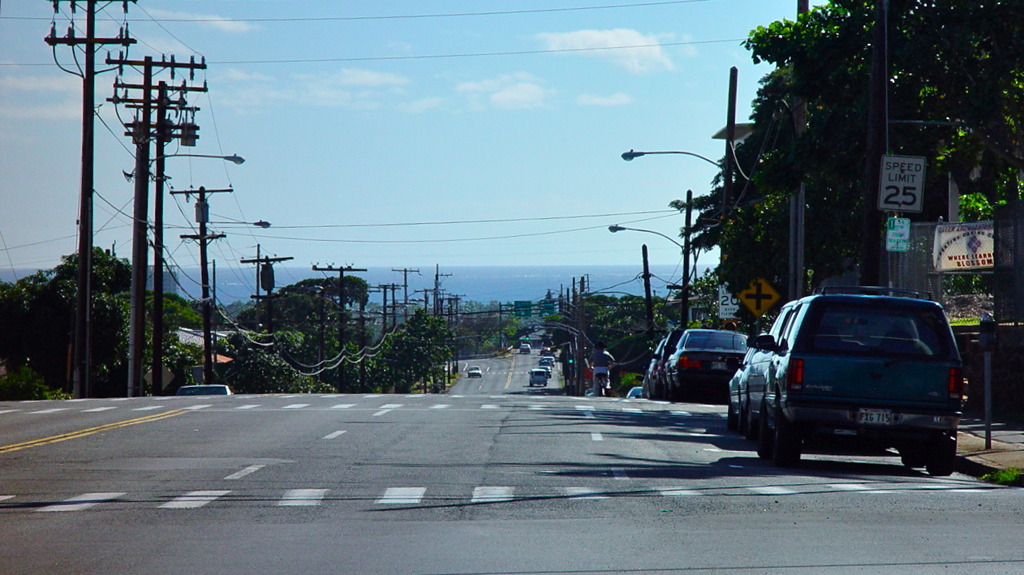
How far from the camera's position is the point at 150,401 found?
92.6 ft

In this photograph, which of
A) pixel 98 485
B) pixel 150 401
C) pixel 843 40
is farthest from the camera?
pixel 150 401

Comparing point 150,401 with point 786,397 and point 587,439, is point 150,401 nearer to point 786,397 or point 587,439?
point 587,439

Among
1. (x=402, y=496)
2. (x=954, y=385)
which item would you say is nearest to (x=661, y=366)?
(x=954, y=385)

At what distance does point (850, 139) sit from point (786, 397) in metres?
11.5

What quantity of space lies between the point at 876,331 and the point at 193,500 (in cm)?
734

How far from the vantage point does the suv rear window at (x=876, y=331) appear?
1425cm

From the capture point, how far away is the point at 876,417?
14.1 metres

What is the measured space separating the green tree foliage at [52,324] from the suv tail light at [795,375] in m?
39.3

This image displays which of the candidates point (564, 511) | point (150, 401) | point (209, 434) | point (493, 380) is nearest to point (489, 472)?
point (564, 511)

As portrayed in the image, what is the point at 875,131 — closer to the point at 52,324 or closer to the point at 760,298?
the point at 760,298

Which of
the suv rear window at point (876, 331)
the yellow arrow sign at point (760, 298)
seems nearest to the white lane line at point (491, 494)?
the suv rear window at point (876, 331)

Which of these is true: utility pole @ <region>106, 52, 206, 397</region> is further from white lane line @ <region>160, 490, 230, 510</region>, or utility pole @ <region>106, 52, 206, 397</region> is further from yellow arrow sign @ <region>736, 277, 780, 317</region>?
white lane line @ <region>160, 490, 230, 510</region>

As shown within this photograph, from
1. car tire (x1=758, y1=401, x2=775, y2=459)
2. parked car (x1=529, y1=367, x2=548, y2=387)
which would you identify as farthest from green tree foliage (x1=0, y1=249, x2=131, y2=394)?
parked car (x1=529, y1=367, x2=548, y2=387)

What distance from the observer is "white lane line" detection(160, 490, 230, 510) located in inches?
438
